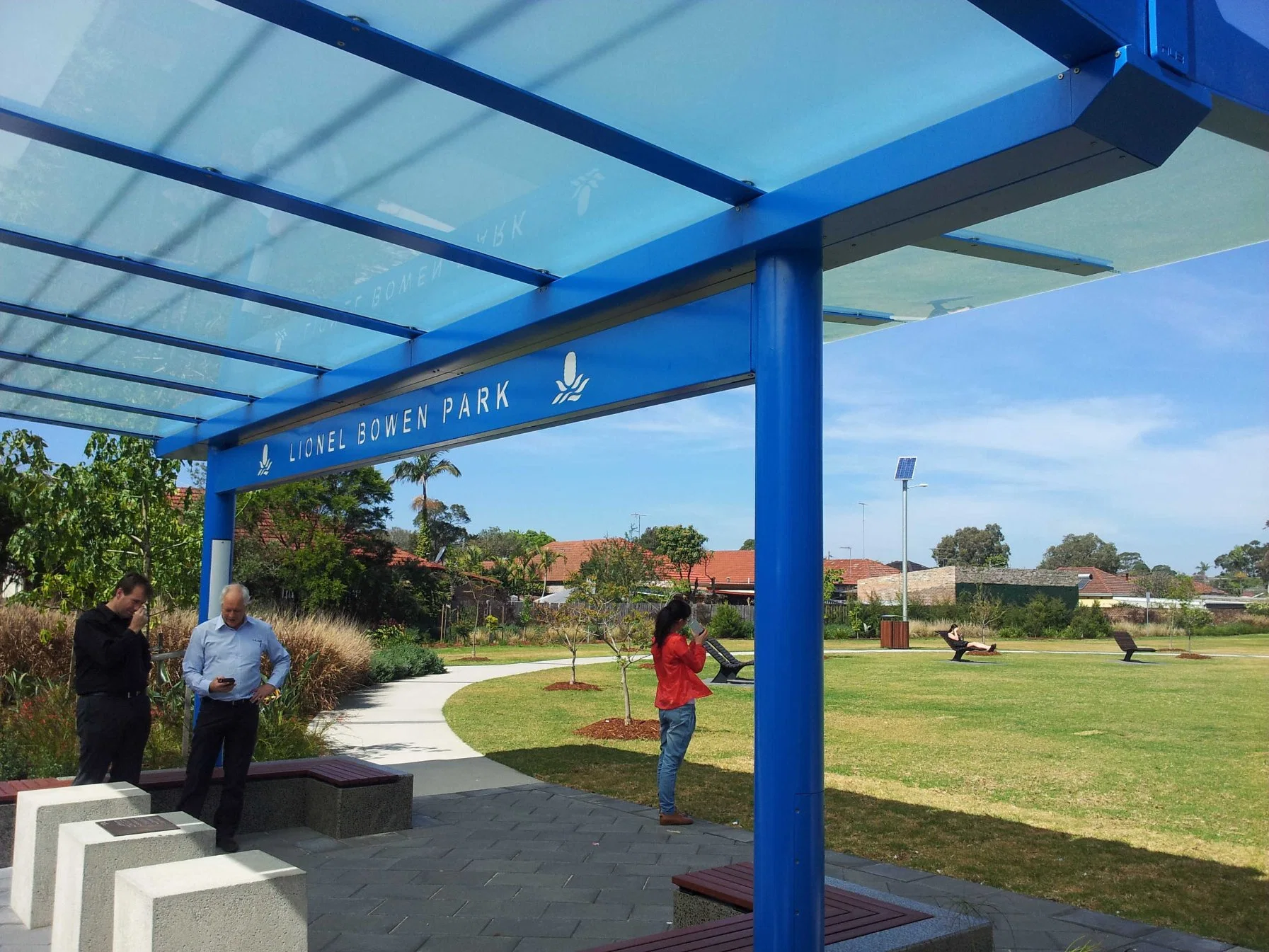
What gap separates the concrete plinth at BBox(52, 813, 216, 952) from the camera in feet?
14.0

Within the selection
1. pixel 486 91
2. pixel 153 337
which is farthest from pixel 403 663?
pixel 486 91

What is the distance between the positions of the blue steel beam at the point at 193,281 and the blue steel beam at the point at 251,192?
A: 3.75ft

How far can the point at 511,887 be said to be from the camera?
5.99 meters

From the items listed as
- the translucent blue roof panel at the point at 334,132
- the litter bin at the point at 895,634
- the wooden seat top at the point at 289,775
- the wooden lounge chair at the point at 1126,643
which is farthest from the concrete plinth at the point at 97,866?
the litter bin at the point at 895,634

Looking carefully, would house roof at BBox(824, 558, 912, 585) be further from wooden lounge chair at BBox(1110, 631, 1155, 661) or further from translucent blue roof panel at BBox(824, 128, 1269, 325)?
translucent blue roof panel at BBox(824, 128, 1269, 325)

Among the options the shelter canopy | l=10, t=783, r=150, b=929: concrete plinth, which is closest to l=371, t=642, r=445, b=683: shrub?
l=10, t=783, r=150, b=929: concrete plinth

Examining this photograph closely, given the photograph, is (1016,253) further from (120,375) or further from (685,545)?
(685,545)

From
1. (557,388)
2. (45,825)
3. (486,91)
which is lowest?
(45,825)

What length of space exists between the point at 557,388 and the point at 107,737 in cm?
374

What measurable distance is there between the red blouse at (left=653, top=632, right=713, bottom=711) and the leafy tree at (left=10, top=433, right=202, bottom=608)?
6358 mm

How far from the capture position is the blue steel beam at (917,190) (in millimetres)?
2775

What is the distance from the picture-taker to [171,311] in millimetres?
6289

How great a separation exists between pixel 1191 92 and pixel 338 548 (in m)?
31.7

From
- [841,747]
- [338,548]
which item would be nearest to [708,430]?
[338,548]
